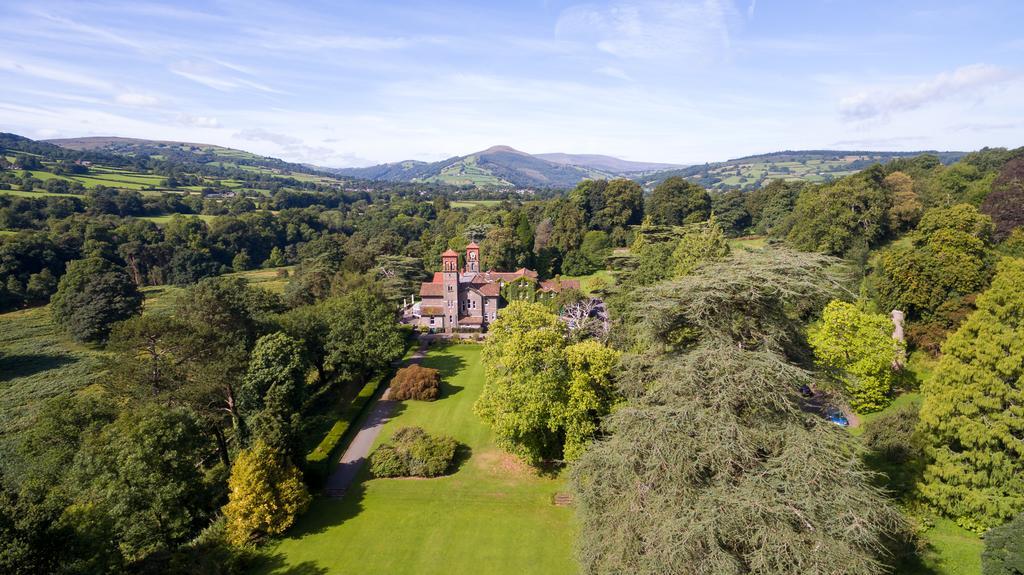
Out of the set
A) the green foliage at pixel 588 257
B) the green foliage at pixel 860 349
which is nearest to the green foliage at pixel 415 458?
the green foliage at pixel 860 349

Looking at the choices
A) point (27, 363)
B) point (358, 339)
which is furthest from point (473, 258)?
point (27, 363)

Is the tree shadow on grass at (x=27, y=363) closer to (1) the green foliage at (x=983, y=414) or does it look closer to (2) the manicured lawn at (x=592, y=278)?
(2) the manicured lawn at (x=592, y=278)

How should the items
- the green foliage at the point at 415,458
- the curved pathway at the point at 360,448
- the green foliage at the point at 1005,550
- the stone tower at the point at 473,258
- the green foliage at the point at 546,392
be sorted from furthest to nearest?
the stone tower at the point at 473,258 < the green foliage at the point at 415,458 < the curved pathway at the point at 360,448 < the green foliage at the point at 546,392 < the green foliage at the point at 1005,550

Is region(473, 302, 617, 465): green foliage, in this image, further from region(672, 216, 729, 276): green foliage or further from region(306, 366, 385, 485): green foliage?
→ region(672, 216, 729, 276): green foliage

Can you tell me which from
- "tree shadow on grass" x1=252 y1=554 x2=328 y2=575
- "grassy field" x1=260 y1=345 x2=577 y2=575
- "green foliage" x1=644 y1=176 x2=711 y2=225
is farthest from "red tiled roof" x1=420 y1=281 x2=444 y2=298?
"green foliage" x1=644 y1=176 x2=711 y2=225

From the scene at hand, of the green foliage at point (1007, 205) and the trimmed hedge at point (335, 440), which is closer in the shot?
the trimmed hedge at point (335, 440)

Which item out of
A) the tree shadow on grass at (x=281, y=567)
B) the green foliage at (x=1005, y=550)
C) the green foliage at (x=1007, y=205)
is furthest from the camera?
the green foliage at (x=1007, y=205)

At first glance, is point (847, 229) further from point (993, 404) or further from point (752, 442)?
point (752, 442)

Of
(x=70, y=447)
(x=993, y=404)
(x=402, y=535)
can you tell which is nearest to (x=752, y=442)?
(x=993, y=404)
